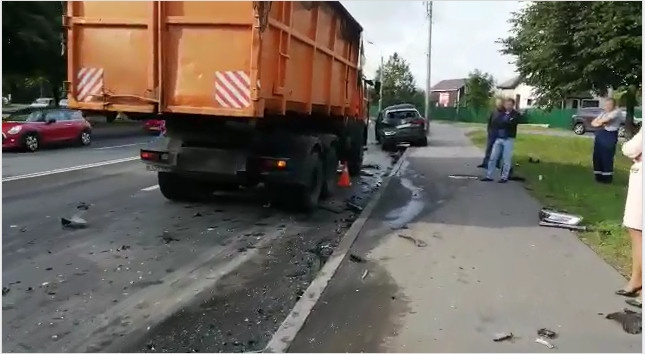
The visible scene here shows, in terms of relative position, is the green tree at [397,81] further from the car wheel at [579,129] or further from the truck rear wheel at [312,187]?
the truck rear wheel at [312,187]

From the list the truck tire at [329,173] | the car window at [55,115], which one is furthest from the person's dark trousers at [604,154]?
the car window at [55,115]

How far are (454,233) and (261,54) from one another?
3.19 meters

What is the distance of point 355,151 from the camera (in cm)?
1498

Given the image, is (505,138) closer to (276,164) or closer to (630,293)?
(276,164)

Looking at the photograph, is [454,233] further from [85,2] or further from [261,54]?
[85,2]

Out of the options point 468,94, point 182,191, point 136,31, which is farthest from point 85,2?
point 468,94

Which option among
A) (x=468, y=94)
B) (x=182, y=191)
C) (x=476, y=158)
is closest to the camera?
(x=182, y=191)

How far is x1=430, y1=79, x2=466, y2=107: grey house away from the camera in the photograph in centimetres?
10356

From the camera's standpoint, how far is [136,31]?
789 cm

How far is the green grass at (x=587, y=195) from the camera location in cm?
721

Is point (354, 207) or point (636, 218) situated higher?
point (636, 218)

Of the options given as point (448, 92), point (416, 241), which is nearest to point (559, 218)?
point (416, 241)

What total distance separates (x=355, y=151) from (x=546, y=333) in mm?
10571

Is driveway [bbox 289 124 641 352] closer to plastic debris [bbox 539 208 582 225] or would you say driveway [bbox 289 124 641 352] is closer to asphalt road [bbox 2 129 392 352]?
plastic debris [bbox 539 208 582 225]
